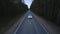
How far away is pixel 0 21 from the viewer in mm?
14102

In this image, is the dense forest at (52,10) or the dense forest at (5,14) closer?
the dense forest at (5,14)

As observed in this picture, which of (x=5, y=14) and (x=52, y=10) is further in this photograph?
(x=52, y=10)

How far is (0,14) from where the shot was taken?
1413 cm

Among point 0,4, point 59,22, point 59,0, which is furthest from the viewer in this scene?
point 59,0

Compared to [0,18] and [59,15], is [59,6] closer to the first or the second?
[59,15]

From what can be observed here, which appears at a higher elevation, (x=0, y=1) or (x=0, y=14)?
(x=0, y=1)

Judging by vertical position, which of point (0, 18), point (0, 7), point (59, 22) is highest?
point (0, 7)

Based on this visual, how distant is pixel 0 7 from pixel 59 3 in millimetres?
7224

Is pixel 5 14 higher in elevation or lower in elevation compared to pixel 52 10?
higher

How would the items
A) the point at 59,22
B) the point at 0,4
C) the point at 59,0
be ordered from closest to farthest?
the point at 0,4 → the point at 59,22 → the point at 59,0

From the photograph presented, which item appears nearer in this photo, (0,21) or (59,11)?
(0,21)

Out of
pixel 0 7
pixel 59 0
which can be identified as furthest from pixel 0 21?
pixel 59 0

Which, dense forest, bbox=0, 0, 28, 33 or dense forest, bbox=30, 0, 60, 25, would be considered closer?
dense forest, bbox=0, 0, 28, 33

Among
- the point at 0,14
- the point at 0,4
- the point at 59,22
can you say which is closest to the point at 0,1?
the point at 0,4
